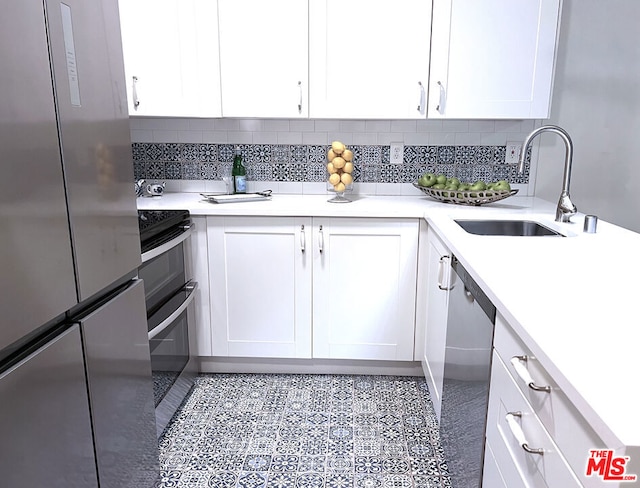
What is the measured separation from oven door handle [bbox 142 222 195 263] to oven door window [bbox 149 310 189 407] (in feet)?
1.05

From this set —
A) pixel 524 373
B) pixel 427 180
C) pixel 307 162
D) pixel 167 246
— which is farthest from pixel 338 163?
pixel 524 373

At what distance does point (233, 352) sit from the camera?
2447 mm

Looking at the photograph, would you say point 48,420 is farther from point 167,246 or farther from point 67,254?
point 167,246

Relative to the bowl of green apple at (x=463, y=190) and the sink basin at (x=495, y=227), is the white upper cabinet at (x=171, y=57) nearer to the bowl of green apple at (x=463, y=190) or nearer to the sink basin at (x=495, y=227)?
the bowl of green apple at (x=463, y=190)

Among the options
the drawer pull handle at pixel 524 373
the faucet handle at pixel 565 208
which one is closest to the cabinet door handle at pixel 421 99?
the faucet handle at pixel 565 208

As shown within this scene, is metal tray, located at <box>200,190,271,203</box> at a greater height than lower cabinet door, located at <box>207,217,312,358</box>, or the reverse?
metal tray, located at <box>200,190,271,203</box>

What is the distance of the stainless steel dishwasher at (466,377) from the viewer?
4.22ft

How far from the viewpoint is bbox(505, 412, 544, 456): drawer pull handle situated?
34.9 inches

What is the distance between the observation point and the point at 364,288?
235 cm

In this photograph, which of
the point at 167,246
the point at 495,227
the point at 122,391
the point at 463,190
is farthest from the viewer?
the point at 463,190

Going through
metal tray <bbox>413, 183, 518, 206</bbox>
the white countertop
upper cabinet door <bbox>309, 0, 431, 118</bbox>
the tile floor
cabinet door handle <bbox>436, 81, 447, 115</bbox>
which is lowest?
the tile floor

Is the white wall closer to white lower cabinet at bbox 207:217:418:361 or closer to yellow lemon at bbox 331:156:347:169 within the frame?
white lower cabinet at bbox 207:217:418:361

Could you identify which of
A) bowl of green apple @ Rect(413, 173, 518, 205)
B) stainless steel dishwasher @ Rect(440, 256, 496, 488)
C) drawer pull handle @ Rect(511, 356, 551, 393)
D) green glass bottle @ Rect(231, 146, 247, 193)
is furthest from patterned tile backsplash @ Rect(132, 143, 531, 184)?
drawer pull handle @ Rect(511, 356, 551, 393)

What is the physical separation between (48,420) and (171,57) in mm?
1808
